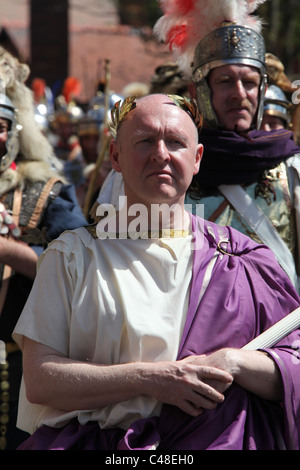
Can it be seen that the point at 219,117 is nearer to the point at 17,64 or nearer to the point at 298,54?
the point at 17,64

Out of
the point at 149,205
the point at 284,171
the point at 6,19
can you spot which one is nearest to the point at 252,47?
the point at 284,171

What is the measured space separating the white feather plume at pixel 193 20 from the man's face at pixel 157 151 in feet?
4.50

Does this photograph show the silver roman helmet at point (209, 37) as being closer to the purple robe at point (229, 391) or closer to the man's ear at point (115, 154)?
the man's ear at point (115, 154)

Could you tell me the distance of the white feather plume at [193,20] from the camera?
3.78 m

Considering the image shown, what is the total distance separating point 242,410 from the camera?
91.2 inches

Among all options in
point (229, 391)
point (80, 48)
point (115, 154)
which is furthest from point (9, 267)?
point (80, 48)

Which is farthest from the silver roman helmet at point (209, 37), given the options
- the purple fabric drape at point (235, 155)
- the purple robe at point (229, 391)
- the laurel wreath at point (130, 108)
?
the purple robe at point (229, 391)

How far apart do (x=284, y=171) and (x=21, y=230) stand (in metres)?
1.43

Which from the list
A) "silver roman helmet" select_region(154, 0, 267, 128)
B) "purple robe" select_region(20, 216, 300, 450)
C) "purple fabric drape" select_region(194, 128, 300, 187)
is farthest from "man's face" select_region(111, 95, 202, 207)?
"silver roman helmet" select_region(154, 0, 267, 128)

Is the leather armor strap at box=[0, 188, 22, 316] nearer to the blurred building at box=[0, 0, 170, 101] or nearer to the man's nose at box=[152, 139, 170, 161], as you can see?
the man's nose at box=[152, 139, 170, 161]

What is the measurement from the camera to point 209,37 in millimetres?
3697

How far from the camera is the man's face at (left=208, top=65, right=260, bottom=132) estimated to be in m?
3.52

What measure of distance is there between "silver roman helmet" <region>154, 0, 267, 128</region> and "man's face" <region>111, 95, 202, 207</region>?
3.35 ft

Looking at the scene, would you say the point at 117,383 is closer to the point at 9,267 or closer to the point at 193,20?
the point at 9,267
